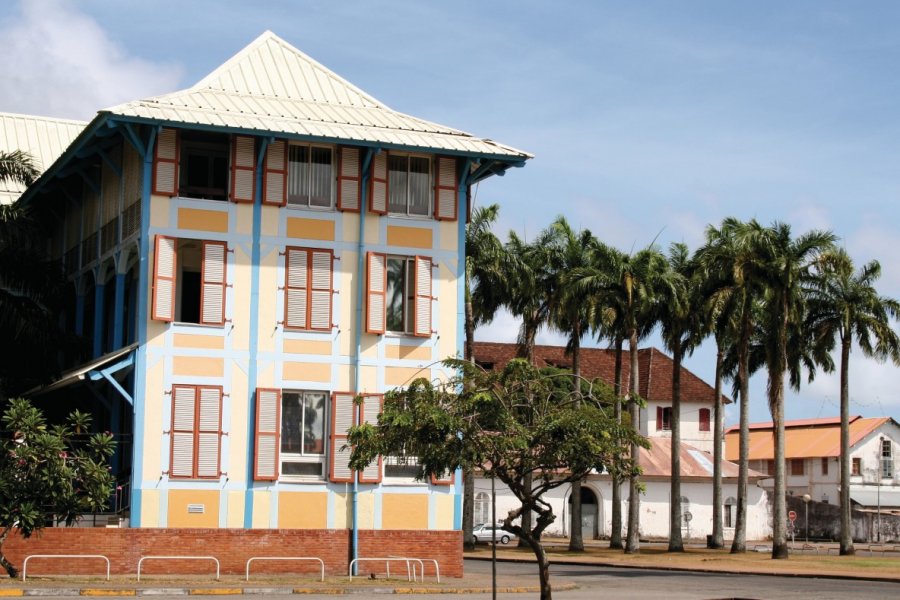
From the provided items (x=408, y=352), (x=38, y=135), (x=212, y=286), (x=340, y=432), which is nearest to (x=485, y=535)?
(x=38, y=135)

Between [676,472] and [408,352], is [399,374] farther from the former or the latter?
[676,472]

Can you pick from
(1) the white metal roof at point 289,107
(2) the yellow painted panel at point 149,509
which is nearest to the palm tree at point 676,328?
(1) the white metal roof at point 289,107

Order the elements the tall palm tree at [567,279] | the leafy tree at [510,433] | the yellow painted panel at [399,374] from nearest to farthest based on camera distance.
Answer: the leafy tree at [510,433], the yellow painted panel at [399,374], the tall palm tree at [567,279]

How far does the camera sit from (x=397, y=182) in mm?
36719

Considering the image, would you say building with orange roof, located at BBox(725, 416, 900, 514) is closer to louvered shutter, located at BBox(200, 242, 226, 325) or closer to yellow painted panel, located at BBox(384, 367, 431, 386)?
yellow painted panel, located at BBox(384, 367, 431, 386)

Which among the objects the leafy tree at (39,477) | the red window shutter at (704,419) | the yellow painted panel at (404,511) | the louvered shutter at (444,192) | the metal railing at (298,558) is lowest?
the metal railing at (298,558)

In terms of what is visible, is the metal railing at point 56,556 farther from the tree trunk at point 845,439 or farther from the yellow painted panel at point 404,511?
the tree trunk at point 845,439

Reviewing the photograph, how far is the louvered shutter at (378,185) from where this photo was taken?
1419 inches

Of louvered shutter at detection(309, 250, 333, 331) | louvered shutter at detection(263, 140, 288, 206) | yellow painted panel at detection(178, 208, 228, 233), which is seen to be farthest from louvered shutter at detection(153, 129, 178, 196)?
louvered shutter at detection(309, 250, 333, 331)

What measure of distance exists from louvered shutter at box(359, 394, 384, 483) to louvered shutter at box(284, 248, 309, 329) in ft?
8.17

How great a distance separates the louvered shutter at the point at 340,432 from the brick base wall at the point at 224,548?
142 centimetres

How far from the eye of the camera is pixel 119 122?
33.5 meters

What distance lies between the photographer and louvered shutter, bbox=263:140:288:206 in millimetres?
35219

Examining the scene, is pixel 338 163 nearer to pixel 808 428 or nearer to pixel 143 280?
pixel 143 280
